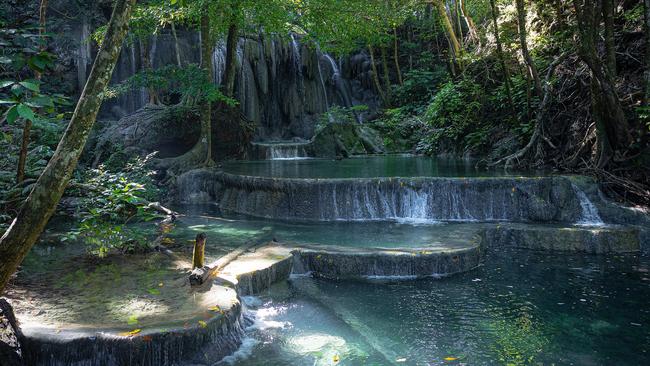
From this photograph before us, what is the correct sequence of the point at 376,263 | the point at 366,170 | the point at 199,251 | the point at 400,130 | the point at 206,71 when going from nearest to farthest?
the point at 199,251 → the point at 376,263 → the point at 366,170 → the point at 206,71 → the point at 400,130

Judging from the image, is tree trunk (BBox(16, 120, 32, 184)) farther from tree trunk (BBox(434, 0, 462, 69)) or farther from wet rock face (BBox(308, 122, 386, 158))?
tree trunk (BBox(434, 0, 462, 69))

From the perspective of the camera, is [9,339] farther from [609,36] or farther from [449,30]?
[449,30]

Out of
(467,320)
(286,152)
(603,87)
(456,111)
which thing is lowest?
(467,320)

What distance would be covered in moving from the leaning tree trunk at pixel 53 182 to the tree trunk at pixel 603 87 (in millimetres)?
9228

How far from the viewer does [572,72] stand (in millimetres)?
12484

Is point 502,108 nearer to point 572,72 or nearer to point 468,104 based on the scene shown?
point 468,104

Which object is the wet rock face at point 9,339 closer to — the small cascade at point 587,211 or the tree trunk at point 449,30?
the small cascade at point 587,211

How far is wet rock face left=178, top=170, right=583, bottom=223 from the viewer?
10336 millimetres

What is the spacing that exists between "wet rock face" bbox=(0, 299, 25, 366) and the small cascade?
948 centimetres

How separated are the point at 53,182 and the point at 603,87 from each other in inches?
392

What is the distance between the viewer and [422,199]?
35.5 feet

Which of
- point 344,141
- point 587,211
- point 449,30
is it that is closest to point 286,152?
point 344,141

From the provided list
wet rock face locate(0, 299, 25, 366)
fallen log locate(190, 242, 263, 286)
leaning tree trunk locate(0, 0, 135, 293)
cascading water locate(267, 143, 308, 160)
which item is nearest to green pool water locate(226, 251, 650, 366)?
fallen log locate(190, 242, 263, 286)

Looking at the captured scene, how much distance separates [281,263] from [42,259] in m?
3.21
